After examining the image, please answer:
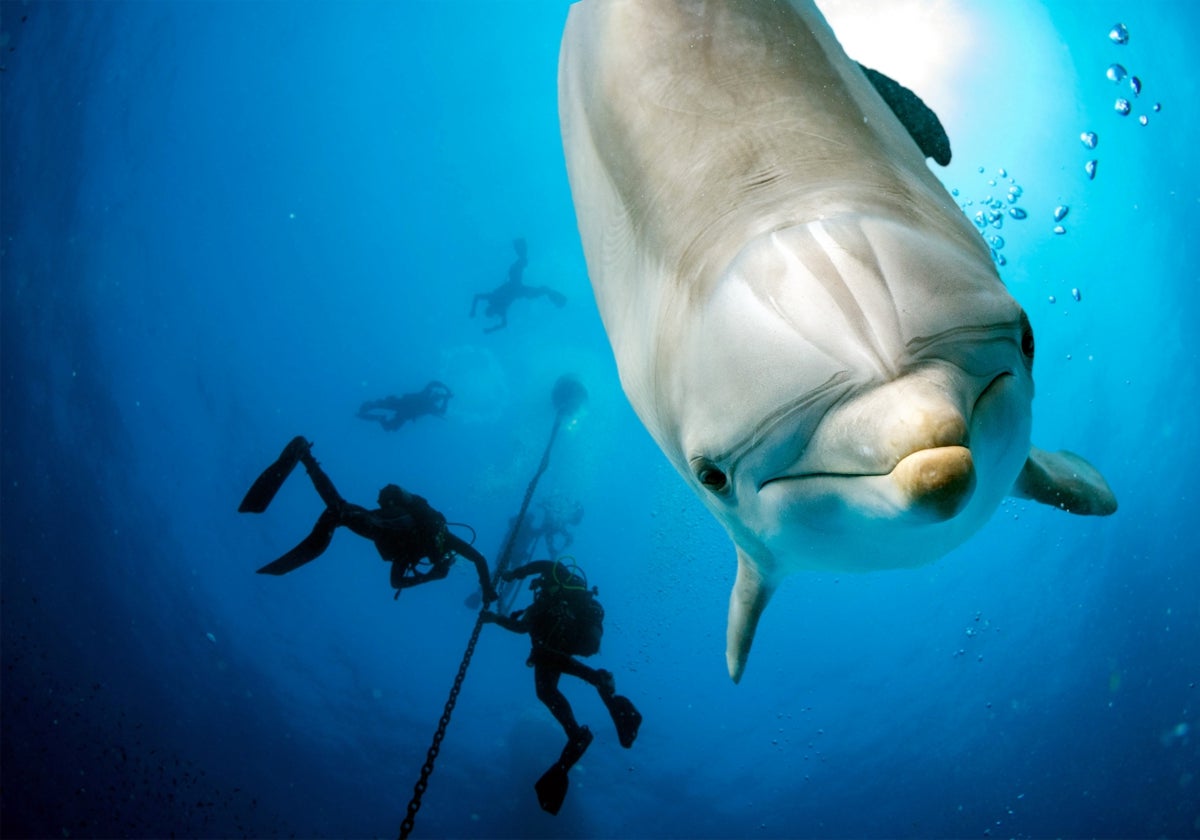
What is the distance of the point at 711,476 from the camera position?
1.82 m

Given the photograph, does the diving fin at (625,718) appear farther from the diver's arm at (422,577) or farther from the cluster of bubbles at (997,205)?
the cluster of bubbles at (997,205)

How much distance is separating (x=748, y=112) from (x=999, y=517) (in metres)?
24.7

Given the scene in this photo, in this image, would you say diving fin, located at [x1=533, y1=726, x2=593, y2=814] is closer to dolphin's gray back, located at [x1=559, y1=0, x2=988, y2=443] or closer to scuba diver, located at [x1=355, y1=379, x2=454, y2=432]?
dolphin's gray back, located at [x1=559, y1=0, x2=988, y2=443]

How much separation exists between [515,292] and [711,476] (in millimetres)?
20290

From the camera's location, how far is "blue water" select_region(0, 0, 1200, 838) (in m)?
18.0

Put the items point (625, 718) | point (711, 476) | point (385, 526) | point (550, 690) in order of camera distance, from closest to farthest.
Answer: point (711, 476) → point (625, 718) → point (385, 526) → point (550, 690)

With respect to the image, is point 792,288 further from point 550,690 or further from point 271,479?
point 550,690

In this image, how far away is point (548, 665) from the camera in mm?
9039

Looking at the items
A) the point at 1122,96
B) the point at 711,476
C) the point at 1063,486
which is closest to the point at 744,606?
the point at 1063,486

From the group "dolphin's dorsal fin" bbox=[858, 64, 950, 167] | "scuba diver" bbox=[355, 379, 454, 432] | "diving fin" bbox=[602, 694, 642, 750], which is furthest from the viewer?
"scuba diver" bbox=[355, 379, 454, 432]

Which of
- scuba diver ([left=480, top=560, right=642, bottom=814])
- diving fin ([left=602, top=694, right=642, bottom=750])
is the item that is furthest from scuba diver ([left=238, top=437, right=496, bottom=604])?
diving fin ([left=602, top=694, right=642, bottom=750])

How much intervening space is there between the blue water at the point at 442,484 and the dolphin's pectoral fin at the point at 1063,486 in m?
13.2

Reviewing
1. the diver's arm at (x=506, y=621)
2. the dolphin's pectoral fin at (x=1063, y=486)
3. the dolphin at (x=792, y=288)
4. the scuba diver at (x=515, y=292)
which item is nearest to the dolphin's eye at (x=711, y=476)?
the dolphin at (x=792, y=288)

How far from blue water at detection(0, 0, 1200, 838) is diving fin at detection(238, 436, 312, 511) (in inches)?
556
